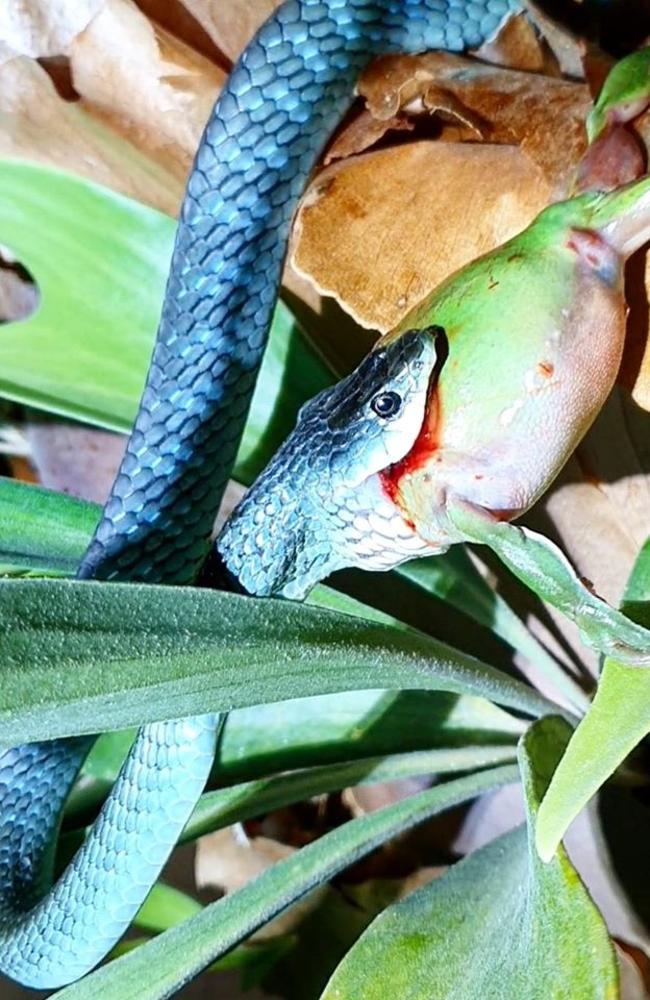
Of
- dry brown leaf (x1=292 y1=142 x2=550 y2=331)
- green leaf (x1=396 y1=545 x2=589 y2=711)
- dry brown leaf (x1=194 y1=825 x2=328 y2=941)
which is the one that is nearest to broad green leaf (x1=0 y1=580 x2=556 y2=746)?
dry brown leaf (x1=292 y1=142 x2=550 y2=331)

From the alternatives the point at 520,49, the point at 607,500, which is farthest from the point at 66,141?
the point at 607,500

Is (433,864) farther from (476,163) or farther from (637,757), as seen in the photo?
(476,163)

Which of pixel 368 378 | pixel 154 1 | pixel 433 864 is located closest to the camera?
pixel 368 378

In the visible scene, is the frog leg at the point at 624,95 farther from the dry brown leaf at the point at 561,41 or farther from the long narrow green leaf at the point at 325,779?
the long narrow green leaf at the point at 325,779

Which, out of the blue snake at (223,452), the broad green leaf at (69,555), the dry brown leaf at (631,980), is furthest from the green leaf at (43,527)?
the dry brown leaf at (631,980)

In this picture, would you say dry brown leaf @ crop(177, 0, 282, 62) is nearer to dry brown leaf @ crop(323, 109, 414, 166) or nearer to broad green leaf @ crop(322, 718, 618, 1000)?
dry brown leaf @ crop(323, 109, 414, 166)

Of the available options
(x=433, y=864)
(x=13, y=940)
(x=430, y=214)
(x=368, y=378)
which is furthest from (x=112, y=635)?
(x=433, y=864)
